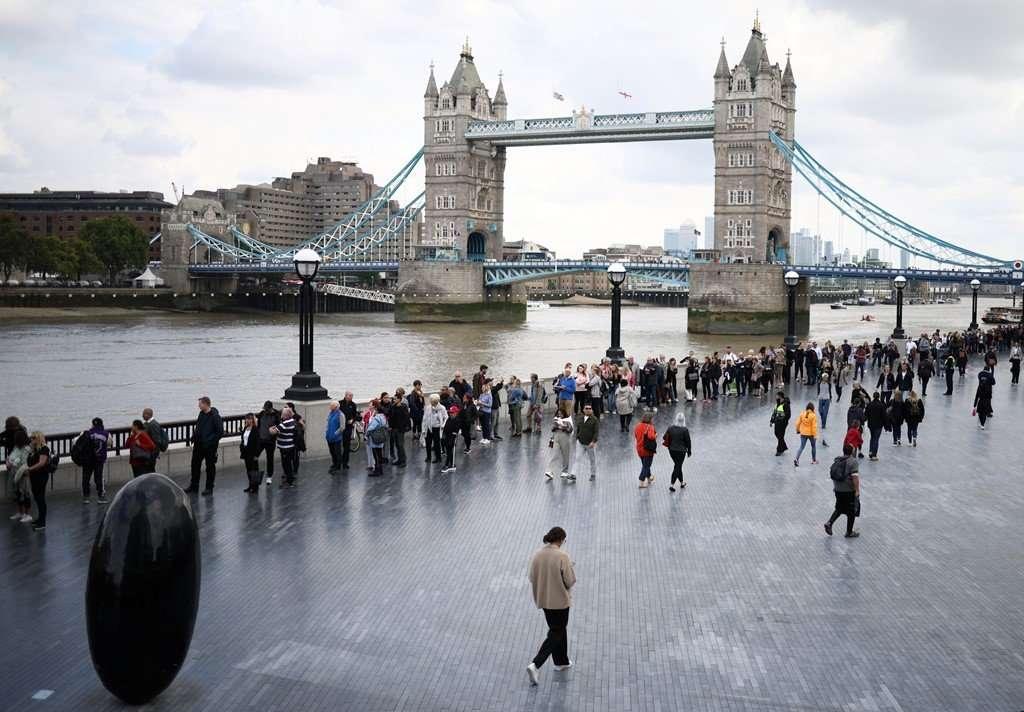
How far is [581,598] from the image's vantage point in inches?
366

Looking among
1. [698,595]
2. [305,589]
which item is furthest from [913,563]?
[305,589]

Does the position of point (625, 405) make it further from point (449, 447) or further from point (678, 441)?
point (678, 441)

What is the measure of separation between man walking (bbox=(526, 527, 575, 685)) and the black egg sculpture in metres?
2.49

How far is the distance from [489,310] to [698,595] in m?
80.1

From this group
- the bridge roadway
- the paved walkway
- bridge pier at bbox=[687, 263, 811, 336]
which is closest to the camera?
the paved walkway

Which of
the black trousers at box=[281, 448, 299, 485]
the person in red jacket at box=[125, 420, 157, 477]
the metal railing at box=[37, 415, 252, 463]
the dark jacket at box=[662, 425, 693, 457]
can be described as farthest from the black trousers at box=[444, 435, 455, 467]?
the person in red jacket at box=[125, 420, 157, 477]

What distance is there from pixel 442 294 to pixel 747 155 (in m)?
26.4

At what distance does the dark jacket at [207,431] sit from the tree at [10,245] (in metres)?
84.8

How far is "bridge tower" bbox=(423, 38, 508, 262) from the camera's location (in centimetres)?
9125

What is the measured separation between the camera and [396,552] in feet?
35.0

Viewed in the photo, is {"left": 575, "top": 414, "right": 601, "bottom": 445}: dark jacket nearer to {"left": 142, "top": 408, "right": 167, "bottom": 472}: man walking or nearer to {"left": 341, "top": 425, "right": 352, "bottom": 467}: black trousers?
{"left": 341, "top": 425, "right": 352, "bottom": 467}: black trousers

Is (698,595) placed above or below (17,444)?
below

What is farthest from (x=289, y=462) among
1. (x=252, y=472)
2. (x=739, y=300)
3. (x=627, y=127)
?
(x=627, y=127)

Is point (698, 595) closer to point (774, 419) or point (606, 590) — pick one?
point (606, 590)
